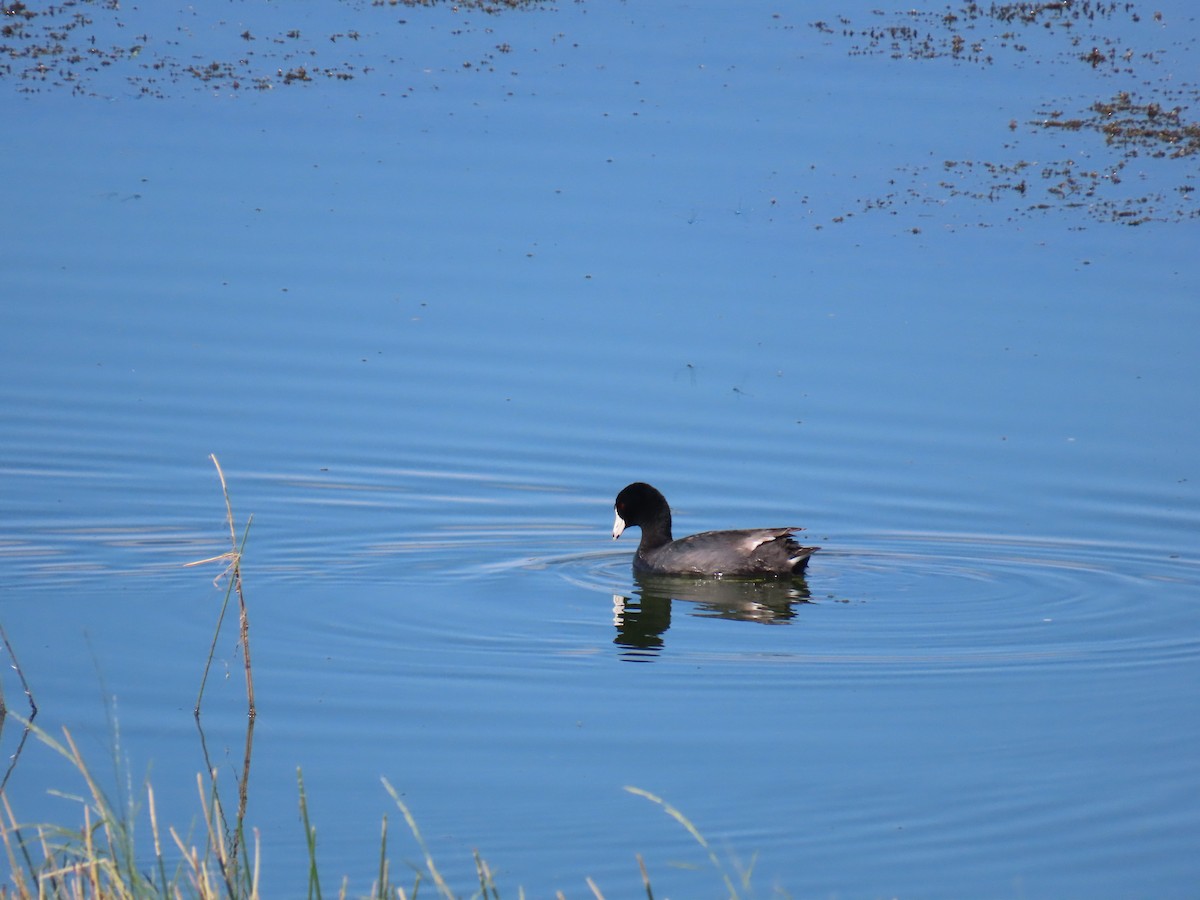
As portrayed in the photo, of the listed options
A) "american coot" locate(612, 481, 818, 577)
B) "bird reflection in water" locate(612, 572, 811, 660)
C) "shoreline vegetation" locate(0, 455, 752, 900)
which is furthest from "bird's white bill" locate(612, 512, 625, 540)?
"shoreline vegetation" locate(0, 455, 752, 900)

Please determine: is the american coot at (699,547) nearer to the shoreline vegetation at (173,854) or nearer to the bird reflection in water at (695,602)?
the bird reflection in water at (695,602)

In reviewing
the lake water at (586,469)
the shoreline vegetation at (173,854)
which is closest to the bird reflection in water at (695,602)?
the lake water at (586,469)

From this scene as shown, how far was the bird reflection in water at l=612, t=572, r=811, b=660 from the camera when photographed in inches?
382

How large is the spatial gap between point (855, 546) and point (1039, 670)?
249 centimetres

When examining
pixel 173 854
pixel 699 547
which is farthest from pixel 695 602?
pixel 173 854

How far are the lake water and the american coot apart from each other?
201 mm

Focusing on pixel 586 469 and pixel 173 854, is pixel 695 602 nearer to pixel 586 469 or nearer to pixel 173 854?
pixel 586 469

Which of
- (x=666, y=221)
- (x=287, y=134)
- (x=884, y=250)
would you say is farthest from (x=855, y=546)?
(x=287, y=134)

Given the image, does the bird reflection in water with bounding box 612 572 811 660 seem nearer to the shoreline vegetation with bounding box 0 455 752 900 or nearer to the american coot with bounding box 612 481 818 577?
the american coot with bounding box 612 481 818 577

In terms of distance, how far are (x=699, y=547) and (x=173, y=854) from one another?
5.43 metres

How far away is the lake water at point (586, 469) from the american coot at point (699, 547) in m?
0.20

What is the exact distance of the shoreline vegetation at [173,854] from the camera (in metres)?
4.54

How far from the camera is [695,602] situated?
10781mm

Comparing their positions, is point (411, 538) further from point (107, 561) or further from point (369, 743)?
point (369, 743)
